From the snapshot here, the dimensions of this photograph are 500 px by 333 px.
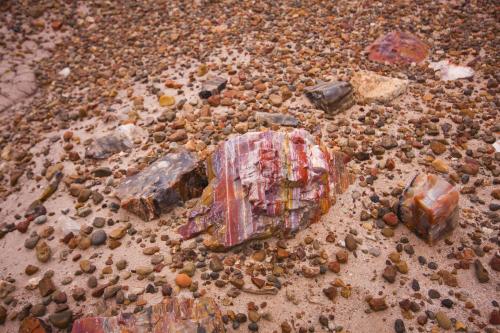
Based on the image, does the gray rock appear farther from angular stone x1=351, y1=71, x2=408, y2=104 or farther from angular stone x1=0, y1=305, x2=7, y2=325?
angular stone x1=351, y1=71, x2=408, y2=104

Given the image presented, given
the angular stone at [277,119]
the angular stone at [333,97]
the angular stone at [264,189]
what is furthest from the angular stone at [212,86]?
the angular stone at [264,189]

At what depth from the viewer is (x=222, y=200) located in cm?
302

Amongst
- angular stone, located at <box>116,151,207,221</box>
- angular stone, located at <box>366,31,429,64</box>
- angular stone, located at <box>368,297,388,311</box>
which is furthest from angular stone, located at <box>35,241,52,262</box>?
angular stone, located at <box>366,31,429,64</box>

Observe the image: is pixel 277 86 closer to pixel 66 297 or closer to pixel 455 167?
pixel 455 167

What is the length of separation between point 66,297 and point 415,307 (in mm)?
2622

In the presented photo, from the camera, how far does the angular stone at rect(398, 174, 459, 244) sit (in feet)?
8.93

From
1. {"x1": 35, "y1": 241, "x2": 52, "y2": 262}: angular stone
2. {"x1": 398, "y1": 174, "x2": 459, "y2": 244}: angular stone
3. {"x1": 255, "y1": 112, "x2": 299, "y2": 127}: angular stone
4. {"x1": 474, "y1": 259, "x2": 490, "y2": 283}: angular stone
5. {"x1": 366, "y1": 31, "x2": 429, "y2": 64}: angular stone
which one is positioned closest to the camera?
{"x1": 474, "y1": 259, "x2": 490, "y2": 283}: angular stone

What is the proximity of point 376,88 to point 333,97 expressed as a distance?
1.95 ft

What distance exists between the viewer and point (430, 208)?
8.84ft

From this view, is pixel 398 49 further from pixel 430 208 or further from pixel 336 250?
pixel 336 250

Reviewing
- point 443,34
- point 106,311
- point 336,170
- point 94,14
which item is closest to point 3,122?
point 94,14

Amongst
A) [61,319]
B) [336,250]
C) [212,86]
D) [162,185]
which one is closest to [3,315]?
[61,319]

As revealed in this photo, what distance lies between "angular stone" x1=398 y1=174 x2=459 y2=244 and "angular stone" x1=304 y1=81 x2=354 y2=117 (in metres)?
1.40

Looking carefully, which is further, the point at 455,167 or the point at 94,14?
the point at 94,14
